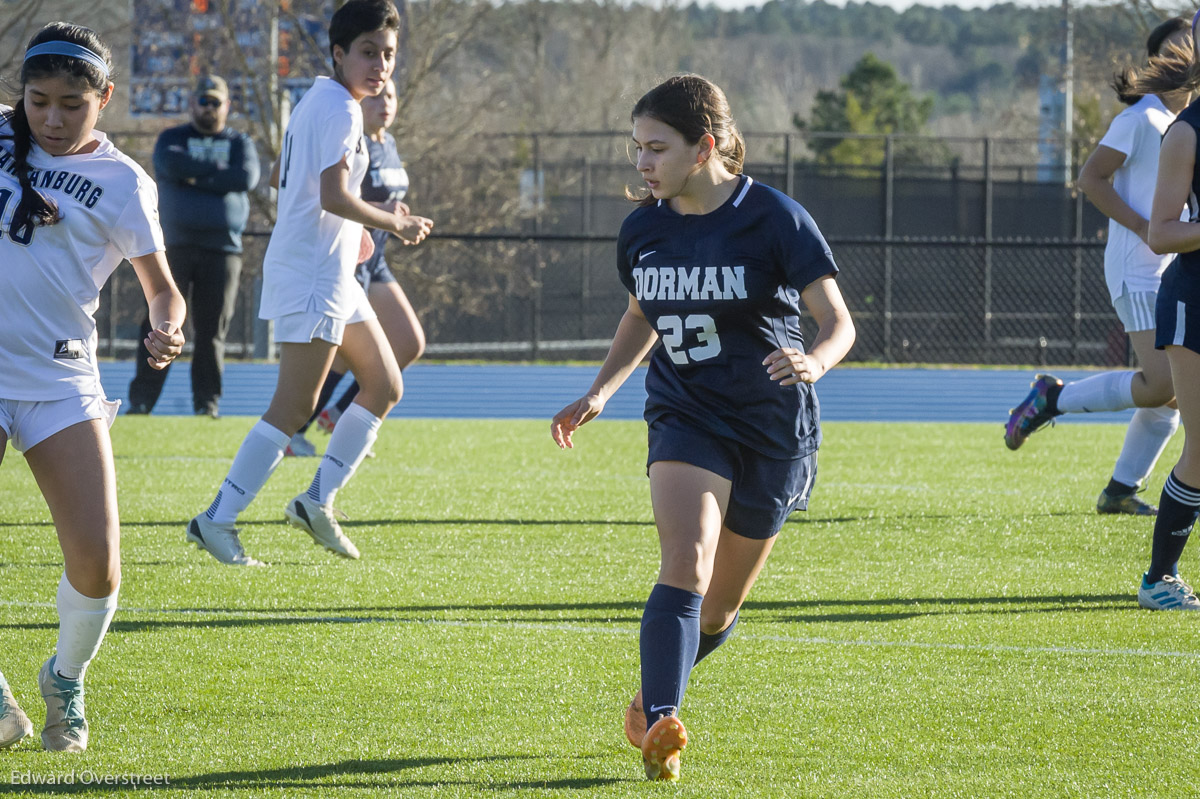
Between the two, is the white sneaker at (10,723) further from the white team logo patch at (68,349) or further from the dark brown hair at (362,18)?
the dark brown hair at (362,18)

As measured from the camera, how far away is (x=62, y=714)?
3047 millimetres

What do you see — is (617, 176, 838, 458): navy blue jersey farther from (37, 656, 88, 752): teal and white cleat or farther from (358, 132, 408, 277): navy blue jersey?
(358, 132, 408, 277): navy blue jersey

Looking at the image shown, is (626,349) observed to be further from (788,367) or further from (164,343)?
(164,343)

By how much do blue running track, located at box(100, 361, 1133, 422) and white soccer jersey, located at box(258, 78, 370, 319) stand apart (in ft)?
26.4

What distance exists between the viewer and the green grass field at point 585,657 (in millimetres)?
2951

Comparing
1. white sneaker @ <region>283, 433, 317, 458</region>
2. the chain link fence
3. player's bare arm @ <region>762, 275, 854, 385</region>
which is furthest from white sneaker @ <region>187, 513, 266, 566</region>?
the chain link fence

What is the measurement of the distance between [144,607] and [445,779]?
2.00 meters

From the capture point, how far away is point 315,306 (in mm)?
5203

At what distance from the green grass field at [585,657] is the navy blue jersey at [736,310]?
Result: 0.75 meters

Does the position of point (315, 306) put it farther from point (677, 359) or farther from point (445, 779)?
point (445, 779)

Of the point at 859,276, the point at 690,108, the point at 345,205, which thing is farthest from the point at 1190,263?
the point at 859,276

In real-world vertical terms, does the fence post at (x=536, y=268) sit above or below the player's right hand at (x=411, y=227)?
below

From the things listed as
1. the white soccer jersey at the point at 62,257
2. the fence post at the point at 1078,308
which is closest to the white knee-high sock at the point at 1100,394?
the white soccer jersey at the point at 62,257

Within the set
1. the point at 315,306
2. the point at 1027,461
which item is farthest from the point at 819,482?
the point at 315,306
